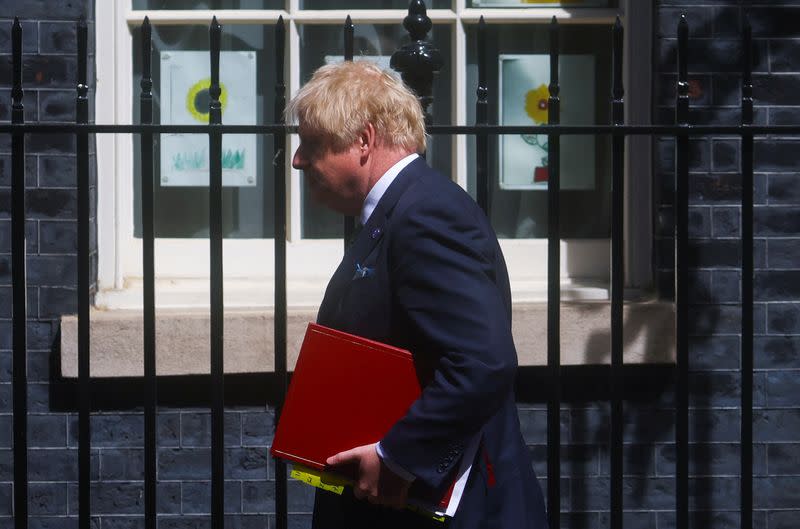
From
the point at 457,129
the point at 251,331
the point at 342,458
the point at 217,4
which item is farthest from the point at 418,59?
the point at 217,4

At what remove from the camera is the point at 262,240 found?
4.80m

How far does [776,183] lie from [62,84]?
256cm

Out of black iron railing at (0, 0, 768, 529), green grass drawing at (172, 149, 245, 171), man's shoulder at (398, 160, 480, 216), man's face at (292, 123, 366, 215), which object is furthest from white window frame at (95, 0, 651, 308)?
man's shoulder at (398, 160, 480, 216)

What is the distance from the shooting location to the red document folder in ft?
7.73

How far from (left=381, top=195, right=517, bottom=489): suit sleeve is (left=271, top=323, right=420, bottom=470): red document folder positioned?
58mm

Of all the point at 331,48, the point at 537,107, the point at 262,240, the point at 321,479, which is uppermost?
the point at 331,48

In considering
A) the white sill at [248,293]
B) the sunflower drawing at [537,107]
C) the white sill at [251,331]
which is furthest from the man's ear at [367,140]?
the sunflower drawing at [537,107]

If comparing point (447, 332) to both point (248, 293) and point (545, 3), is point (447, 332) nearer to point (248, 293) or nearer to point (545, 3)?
point (248, 293)

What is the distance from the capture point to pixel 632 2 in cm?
470

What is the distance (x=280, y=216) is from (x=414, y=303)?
0.77 meters

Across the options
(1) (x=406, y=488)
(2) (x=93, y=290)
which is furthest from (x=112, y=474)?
(1) (x=406, y=488)

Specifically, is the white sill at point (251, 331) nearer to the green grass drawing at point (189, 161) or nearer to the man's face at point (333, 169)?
the green grass drawing at point (189, 161)

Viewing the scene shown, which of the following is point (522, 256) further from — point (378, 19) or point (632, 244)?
point (378, 19)

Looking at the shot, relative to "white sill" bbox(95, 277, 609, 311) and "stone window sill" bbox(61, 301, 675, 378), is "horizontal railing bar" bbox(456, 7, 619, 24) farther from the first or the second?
"stone window sill" bbox(61, 301, 675, 378)
